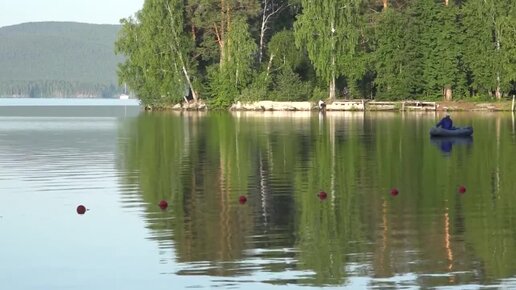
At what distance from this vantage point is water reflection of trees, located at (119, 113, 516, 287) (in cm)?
1808

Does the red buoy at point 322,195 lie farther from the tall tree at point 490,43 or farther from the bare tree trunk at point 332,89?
the bare tree trunk at point 332,89

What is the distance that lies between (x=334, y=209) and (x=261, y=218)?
2351 mm

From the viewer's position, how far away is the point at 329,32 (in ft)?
317

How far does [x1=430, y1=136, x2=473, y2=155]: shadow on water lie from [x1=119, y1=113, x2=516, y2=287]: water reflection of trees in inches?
31.6

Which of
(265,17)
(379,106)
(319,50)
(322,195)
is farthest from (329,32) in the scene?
(322,195)

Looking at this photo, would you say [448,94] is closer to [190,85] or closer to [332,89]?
[332,89]

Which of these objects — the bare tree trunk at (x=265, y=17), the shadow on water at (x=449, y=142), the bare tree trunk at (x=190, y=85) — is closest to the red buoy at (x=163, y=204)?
the shadow on water at (x=449, y=142)

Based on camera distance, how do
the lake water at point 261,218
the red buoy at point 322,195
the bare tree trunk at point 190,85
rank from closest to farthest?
1. the lake water at point 261,218
2. the red buoy at point 322,195
3. the bare tree trunk at point 190,85

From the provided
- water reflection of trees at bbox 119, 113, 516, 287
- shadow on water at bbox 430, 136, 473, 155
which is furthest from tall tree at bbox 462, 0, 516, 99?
water reflection of trees at bbox 119, 113, 516, 287

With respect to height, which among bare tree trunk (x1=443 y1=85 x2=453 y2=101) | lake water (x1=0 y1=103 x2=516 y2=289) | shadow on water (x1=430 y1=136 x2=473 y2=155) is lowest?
shadow on water (x1=430 y1=136 x2=473 y2=155)

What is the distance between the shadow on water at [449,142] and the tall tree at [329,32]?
44.3 m

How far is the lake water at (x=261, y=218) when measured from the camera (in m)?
17.2

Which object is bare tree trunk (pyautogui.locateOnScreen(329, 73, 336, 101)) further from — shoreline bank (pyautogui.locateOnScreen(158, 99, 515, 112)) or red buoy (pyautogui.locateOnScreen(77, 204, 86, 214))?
red buoy (pyautogui.locateOnScreen(77, 204, 86, 214))

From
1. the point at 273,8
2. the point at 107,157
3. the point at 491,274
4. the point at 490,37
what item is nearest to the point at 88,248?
the point at 491,274
